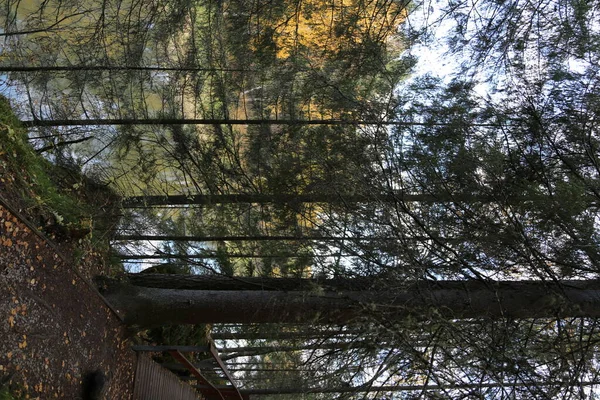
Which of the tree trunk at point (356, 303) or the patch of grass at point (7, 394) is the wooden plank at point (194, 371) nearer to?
the tree trunk at point (356, 303)

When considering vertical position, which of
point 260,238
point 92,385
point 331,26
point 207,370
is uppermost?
point 331,26

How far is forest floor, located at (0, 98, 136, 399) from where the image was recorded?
13.6ft

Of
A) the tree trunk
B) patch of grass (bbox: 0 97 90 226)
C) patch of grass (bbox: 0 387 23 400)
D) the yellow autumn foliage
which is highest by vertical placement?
the yellow autumn foliage

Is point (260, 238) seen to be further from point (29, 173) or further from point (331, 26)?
point (29, 173)

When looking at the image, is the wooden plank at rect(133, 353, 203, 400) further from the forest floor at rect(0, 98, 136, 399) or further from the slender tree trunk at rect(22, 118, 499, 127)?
the slender tree trunk at rect(22, 118, 499, 127)

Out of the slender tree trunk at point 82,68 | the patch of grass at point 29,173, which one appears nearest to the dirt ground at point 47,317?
the patch of grass at point 29,173

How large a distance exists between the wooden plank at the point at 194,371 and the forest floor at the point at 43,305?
51.8 inches

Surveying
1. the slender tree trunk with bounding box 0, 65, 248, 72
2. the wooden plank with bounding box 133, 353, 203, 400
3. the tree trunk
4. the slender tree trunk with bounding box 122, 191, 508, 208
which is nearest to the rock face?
the tree trunk

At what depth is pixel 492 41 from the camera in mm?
5262

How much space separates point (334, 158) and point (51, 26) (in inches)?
134

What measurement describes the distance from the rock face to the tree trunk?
0.64m

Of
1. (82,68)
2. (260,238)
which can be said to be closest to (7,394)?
(260,238)

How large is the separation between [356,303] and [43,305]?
2.73m

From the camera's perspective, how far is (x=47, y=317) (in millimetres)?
4691
